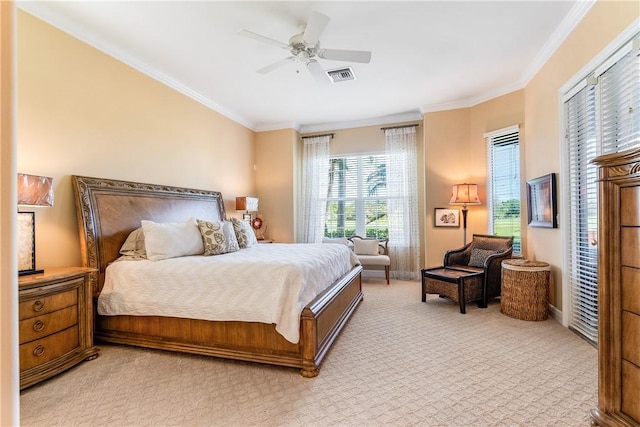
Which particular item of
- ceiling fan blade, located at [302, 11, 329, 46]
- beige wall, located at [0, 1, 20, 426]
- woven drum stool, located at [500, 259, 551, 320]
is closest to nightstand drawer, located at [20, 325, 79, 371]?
beige wall, located at [0, 1, 20, 426]

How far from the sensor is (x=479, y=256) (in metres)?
4.29

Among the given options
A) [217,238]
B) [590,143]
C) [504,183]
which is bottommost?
[217,238]

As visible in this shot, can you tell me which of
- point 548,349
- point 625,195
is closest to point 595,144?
point 625,195

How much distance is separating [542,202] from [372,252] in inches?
102

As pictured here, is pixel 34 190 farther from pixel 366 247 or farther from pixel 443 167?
pixel 443 167

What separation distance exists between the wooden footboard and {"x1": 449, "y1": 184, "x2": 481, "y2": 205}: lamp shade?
2.80 metres

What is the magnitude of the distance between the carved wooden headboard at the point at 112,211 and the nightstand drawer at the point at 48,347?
1.64 feet

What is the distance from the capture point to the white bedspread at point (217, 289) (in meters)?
2.33

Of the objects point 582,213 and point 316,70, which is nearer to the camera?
point 582,213

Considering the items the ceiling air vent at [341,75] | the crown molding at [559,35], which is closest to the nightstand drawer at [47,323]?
the ceiling air vent at [341,75]

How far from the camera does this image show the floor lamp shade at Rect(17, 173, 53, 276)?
85.6 inches

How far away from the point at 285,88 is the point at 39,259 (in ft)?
11.3

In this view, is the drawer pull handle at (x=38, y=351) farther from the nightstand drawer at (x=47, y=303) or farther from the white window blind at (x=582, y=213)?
the white window blind at (x=582, y=213)

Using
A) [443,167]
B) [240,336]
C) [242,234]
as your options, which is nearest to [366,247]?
[443,167]
